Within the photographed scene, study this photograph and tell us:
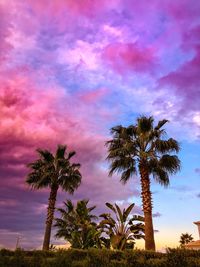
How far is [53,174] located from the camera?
40906 mm

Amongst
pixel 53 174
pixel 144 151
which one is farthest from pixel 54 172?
pixel 144 151

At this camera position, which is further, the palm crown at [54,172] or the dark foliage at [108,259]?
the palm crown at [54,172]

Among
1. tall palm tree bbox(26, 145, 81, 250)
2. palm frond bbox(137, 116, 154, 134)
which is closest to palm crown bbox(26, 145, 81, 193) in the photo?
tall palm tree bbox(26, 145, 81, 250)

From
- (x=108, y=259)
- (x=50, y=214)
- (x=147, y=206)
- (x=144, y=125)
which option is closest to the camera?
(x=108, y=259)

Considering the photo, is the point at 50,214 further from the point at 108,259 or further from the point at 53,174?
the point at 108,259

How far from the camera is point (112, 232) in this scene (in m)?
31.6

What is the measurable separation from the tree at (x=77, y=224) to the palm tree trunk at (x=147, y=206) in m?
10.1

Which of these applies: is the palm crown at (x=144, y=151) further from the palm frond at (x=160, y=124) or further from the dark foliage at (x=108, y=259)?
the dark foliage at (x=108, y=259)

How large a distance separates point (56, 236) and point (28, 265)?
28.4m

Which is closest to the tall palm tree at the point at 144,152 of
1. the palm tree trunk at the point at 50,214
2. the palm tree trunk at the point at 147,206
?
the palm tree trunk at the point at 147,206

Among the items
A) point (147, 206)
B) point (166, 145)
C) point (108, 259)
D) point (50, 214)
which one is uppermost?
point (166, 145)

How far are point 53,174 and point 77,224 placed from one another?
21.0 feet

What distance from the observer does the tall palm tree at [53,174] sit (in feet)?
133

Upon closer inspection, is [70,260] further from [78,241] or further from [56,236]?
[56,236]
